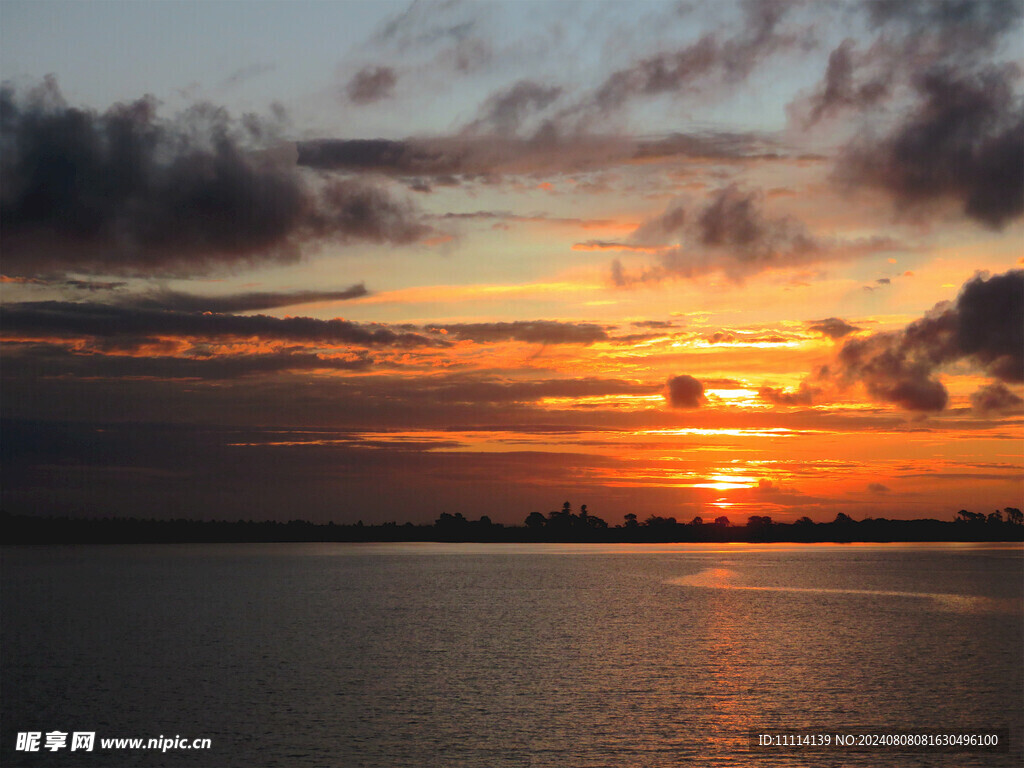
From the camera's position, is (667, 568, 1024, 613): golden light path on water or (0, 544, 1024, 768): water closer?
(0, 544, 1024, 768): water

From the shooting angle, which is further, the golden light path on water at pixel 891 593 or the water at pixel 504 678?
the golden light path on water at pixel 891 593

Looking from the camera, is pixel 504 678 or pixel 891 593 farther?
pixel 891 593

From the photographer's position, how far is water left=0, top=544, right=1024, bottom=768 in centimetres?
3228

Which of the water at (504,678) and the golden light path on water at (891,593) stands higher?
the water at (504,678)

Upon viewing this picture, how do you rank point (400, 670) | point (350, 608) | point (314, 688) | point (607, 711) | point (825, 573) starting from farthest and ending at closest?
1. point (825, 573)
2. point (350, 608)
3. point (400, 670)
4. point (314, 688)
5. point (607, 711)

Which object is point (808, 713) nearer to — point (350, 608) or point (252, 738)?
point (252, 738)

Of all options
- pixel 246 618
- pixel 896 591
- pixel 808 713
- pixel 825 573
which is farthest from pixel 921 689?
pixel 825 573

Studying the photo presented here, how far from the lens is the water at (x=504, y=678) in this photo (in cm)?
3228

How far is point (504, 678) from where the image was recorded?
4541 cm

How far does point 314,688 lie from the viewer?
141 feet

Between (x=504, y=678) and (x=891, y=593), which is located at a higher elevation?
(x=504, y=678)

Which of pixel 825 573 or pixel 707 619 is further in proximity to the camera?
pixel 825 573

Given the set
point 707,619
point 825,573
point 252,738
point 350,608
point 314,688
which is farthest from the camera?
point 825,573

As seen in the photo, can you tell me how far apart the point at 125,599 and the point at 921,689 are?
3185 inches
